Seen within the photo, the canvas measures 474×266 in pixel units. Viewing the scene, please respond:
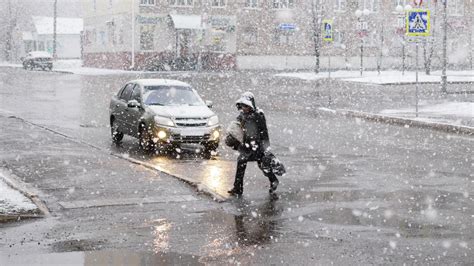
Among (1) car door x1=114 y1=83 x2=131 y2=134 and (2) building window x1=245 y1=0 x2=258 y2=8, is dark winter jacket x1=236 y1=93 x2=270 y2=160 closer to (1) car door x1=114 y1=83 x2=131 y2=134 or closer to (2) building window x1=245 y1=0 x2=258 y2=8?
(1) car door x1=114 y1=83 x2=131 y2=134

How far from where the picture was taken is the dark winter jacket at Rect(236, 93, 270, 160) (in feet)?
37.0

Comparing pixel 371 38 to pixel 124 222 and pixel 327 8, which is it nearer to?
pixel 327 8

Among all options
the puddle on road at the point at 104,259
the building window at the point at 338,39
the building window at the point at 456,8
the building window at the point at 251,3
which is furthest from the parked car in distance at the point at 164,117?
the building window at the point at 456,8

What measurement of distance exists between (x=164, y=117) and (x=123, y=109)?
6.57 feet

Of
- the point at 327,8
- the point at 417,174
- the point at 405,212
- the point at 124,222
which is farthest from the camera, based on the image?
the point at 327,8

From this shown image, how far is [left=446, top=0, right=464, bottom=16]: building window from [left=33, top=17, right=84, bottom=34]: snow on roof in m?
48.9

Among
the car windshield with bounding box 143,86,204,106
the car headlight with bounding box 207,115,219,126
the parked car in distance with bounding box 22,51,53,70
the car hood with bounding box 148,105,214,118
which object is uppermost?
the parked car in distance with bounding box 22,51,53,70

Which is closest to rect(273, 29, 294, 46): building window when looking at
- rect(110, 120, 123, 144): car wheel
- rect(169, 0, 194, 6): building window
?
rect(169, 0, 194, 6): building window

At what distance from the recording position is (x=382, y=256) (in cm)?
785

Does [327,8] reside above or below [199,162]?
above

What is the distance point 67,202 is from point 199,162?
458 centimetres

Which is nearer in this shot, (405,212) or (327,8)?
(405,212)

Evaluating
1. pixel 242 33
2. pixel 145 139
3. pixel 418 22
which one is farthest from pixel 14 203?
pixel 242 33

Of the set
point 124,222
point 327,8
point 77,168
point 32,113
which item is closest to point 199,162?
point 77,168
